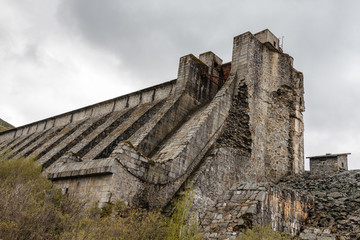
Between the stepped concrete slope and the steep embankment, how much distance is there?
0.40m

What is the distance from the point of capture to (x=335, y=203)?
31.1 feet

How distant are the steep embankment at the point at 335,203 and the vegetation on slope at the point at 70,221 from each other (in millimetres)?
3133

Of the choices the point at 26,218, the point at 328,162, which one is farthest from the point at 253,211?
the point at 328,162

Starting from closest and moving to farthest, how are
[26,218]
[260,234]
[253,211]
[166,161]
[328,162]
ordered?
[26,218] → [260,234] → [253,211] → [166,161] → [328,162]

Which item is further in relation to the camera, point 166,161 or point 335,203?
point 166,161

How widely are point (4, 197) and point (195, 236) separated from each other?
374 centimetres

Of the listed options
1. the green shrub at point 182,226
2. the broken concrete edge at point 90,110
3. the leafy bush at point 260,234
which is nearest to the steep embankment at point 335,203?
the leafy bush at point 260,234

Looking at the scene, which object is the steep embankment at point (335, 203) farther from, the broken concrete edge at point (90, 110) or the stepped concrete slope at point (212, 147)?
the broken concrete edge at point (90, 110)

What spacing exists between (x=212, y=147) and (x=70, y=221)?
18.6ft

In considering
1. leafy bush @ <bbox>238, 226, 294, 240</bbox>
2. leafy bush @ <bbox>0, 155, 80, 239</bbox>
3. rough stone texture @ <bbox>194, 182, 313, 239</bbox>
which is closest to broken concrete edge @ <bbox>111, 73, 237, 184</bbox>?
rough stone texture @ <bbox>194, 182, 313, 239</bbox>

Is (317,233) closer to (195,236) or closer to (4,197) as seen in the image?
(195,236)

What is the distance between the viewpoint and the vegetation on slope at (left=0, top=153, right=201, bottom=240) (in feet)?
20.2

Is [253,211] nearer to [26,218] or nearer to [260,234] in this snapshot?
[260,234]

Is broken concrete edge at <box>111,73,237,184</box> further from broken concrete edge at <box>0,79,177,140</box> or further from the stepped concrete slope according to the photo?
broken concrete edge at <box>0,79,177,140</box>
